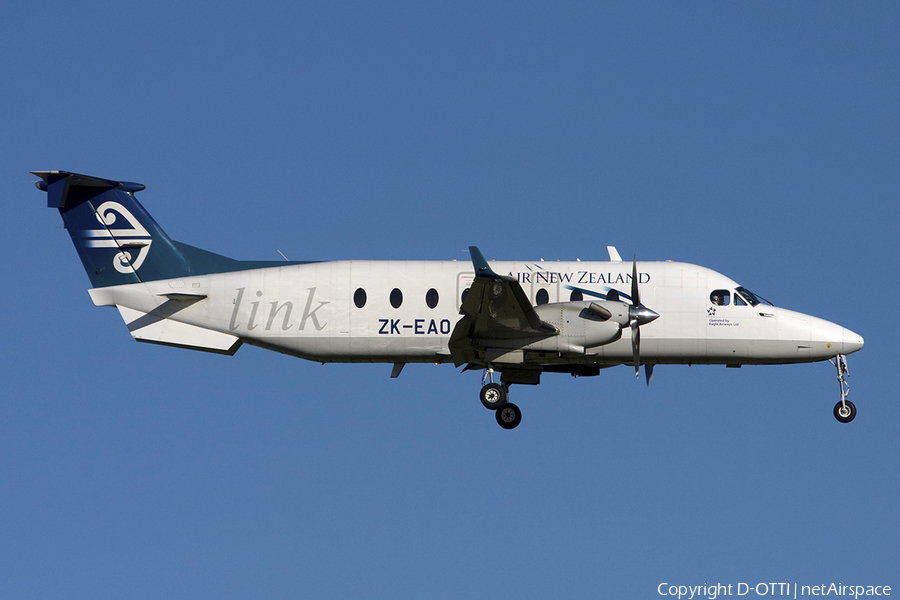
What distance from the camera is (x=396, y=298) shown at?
26734 millimetres

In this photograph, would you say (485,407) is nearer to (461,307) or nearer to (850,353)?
(461,307)

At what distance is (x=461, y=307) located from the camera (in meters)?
24.5

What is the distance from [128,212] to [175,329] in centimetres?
331

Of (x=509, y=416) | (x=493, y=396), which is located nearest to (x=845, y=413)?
(x=509, y=416)

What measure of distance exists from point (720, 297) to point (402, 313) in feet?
26.2

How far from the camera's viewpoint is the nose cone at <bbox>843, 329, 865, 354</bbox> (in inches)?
1067

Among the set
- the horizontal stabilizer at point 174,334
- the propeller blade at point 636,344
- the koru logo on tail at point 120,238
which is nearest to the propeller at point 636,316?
the propeller blade at point 636,344

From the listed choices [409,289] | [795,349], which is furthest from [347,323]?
[795,349]

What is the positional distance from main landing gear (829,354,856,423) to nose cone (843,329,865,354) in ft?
0.91

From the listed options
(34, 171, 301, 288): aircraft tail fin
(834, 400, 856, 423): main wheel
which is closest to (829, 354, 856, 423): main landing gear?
(834, 400, 856, 423): main wheel

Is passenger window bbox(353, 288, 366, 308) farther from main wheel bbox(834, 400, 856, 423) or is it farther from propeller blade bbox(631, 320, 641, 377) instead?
main wheel bbox(834, 400, 856, 423)

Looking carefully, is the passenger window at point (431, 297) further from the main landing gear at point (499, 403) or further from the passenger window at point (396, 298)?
the main landing gear at point (499, 403)

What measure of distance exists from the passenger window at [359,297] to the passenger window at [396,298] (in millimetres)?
721

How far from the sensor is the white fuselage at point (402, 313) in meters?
26.7
